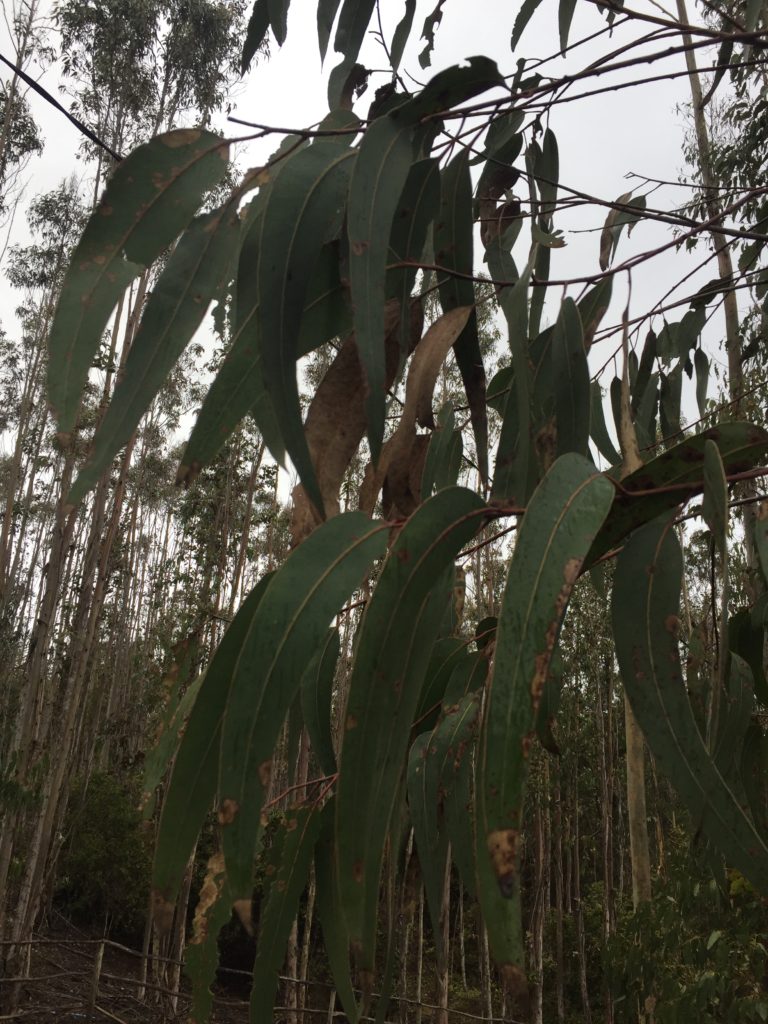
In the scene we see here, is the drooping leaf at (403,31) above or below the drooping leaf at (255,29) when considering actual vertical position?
above

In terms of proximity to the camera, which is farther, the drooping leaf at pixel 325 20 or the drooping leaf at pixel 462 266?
the drooping leaf at pixel 325 20

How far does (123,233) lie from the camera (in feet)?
2.14

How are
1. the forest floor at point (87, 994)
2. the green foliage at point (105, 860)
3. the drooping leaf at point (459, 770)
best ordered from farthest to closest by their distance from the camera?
the green foliage at point (105, 860) < the forest floor at point (87, 994) < the drooping leaf at point (459, 770)

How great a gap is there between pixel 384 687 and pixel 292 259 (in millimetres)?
326

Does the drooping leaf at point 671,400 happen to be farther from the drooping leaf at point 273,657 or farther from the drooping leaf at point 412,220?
the drooping leaf at point 273,657

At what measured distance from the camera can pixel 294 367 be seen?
64 cm

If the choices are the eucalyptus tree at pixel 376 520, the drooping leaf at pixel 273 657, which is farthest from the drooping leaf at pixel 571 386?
the drooping leaf at pixel 273 657

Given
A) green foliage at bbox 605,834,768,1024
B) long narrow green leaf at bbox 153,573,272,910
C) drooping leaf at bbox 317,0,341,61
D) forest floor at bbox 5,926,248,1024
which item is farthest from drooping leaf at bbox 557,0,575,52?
forest floor at bbox 5,926,248,1024

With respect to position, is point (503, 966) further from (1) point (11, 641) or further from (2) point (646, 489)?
(1) point (11, 641)

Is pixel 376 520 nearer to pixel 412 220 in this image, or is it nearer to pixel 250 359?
pixel 250 359

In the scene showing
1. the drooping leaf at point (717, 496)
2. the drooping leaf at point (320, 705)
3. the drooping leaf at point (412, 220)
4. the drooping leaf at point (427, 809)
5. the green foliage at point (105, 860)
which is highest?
the drooping leaf at point (412, 220)

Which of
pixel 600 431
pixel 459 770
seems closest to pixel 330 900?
pixel 459 770

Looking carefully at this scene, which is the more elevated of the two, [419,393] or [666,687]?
[419,393]

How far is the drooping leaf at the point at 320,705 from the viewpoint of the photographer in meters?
0.86
